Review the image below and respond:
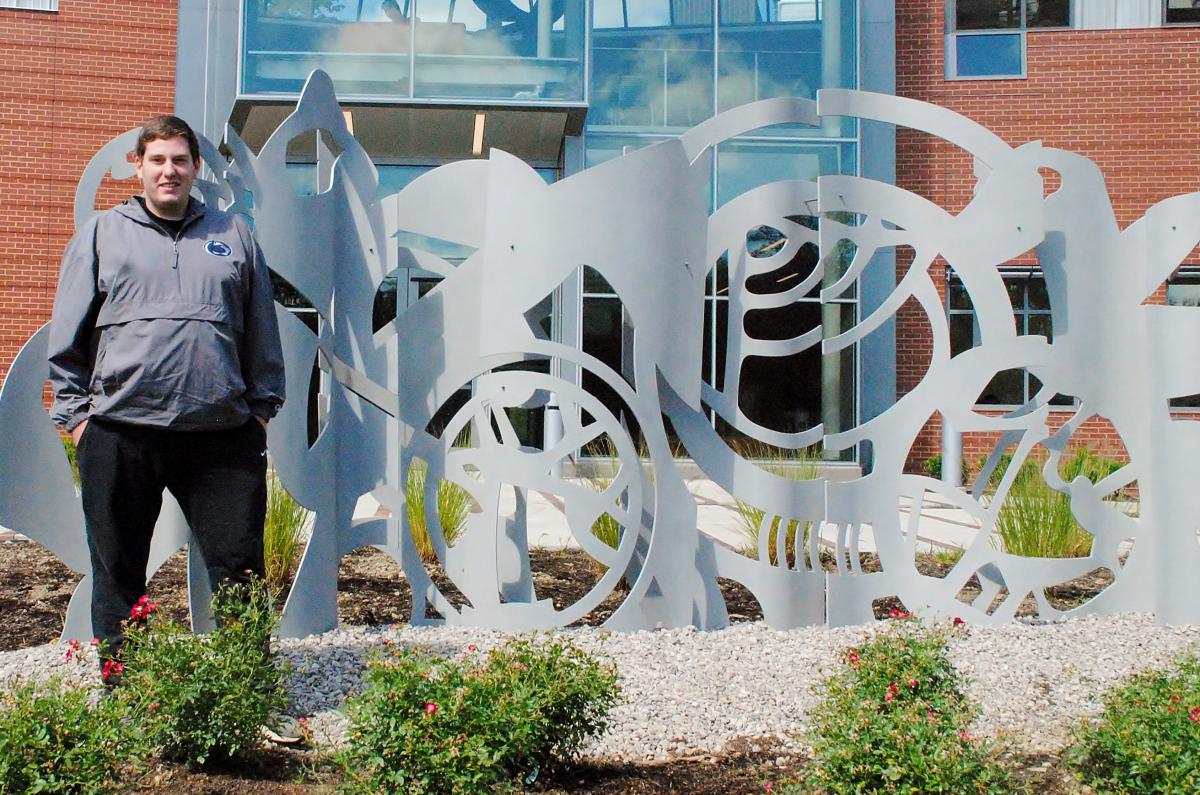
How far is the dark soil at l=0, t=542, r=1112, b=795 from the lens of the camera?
8.60 ft

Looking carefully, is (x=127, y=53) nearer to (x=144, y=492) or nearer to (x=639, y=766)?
(x=144, y=492)

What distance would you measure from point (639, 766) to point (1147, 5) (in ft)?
44.9

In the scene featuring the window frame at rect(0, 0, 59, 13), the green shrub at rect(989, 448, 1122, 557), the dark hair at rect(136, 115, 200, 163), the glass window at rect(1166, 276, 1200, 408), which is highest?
the window frame at rect(0, 0, 59, 13)

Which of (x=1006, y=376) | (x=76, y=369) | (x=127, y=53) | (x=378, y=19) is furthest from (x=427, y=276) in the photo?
(x=76, y=369)

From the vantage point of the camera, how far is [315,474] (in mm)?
4125

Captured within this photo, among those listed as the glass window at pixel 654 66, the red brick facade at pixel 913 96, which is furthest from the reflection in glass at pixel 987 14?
the glass window at pixel 654 66

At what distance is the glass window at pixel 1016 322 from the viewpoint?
42.1 ft

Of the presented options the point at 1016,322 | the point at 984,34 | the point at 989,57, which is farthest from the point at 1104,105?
the point at 1016,322

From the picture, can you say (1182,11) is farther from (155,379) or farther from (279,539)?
(155,379)

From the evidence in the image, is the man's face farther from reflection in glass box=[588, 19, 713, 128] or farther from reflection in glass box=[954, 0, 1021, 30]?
reflection in glass box=[954, 0, 1021, 30]

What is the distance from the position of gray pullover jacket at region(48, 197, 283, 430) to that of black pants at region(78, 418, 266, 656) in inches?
3.2

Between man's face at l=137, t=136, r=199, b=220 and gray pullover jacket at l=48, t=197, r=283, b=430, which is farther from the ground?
man's face at l=137, t=136, r=199, b=220

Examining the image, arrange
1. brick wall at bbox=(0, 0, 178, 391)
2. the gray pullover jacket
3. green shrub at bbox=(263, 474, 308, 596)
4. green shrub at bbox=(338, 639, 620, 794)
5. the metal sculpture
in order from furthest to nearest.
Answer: brick wall at bbox=(0, 0, 178, 391), green shrub at bbox=(263, 474, 308, 596), the metal sculpture, the gray pullover jacket, green shrub at bbox=(338, 639, 620, 794)

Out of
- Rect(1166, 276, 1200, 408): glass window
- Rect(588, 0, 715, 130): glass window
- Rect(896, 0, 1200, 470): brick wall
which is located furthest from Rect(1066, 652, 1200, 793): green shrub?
Rect(1166, 276, 1200, 408): glass window
